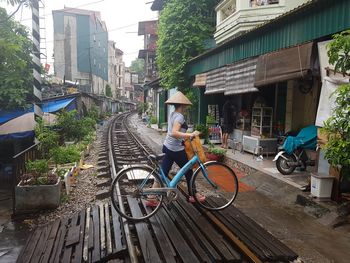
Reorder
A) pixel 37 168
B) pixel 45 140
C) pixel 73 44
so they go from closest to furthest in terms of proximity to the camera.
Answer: pixel 37 168 < pixel 45 140 < pixel 73 44

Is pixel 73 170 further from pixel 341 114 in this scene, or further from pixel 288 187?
pixel 341 114

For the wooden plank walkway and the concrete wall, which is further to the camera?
the concrete wall

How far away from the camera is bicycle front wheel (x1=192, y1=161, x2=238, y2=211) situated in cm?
564

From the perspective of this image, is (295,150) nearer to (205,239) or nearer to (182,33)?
(205,239)

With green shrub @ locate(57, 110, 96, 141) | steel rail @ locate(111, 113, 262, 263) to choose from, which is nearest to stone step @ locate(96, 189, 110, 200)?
steel rail @ locate(111, 113, 262, 263)

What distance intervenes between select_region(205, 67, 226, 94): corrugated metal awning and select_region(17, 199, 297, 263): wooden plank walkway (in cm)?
782

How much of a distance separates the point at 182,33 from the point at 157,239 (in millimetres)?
15884

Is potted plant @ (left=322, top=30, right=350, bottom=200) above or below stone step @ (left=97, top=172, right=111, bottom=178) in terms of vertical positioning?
above

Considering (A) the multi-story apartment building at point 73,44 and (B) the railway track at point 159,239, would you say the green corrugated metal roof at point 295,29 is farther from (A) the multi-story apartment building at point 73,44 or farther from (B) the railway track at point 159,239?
(A) the multi-story apartment building at point 73,44

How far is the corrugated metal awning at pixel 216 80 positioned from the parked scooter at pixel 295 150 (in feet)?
15.2

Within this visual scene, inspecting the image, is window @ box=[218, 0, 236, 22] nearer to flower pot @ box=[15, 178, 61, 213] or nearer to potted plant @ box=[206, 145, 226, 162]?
potted plant @ box=[206, 145, 226, 162]

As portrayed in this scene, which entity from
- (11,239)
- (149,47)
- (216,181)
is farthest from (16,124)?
(149,47)

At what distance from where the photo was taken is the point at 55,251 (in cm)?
445

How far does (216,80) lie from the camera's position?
1353cm
